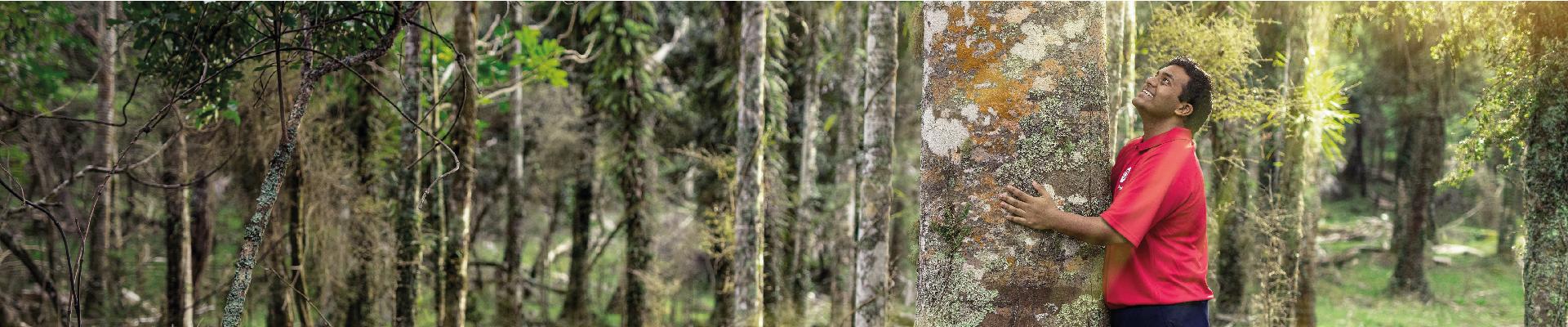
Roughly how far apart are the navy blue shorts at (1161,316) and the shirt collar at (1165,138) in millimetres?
472

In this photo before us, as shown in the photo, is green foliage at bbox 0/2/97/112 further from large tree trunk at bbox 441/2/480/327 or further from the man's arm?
the man's arm

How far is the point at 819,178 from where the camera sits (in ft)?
57.7

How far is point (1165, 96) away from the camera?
9.46 feet

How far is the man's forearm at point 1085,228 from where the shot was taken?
2445 millimetres

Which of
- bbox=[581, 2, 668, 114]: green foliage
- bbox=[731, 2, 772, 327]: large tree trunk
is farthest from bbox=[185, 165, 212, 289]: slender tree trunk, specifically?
bbox=[731, 2, 772, 327]: large tree trunk

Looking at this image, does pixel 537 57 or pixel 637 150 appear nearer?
pixel 537 57

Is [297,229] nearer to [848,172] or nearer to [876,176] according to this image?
[876,176]

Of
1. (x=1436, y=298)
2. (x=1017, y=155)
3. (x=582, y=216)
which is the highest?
(x=1017, y=155)

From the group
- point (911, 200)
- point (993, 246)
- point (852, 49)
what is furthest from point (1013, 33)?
point (911, 200)

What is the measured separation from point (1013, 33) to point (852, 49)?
32.4ft

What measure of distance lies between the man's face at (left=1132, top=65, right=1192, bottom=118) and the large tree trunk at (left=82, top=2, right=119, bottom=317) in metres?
9.39

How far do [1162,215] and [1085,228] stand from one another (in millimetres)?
382

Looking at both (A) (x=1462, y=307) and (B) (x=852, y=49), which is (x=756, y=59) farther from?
(A) (x=1462, y=307)

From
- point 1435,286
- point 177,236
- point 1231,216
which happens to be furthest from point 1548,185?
point 1435,286
